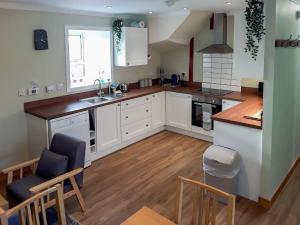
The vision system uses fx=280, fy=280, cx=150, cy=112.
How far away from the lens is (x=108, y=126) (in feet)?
14.5

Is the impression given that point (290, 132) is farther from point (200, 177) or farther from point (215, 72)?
point (215, 72)

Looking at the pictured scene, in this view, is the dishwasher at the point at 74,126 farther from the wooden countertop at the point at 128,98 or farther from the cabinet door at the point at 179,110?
the cabinet door at the point at 179,110

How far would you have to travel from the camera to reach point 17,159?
388 cm

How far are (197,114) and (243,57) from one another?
1.32 meters

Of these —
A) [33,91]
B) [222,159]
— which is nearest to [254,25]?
[222,159]

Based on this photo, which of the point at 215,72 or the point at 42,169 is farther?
the point at 215,72

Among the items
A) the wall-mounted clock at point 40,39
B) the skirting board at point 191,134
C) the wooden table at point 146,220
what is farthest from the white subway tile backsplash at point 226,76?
the wooden table at point 146,220

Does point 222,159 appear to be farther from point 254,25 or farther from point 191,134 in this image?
point 191,134

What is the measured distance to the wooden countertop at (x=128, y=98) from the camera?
3.25m

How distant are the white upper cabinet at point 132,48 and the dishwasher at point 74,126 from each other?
4.61 feet

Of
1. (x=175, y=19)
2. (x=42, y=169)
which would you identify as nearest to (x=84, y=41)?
(x=175, y=19)

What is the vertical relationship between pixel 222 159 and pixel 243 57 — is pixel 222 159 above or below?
below

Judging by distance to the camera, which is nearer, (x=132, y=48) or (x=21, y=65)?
(x=21, y=65)

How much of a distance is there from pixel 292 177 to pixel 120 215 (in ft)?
7.69
